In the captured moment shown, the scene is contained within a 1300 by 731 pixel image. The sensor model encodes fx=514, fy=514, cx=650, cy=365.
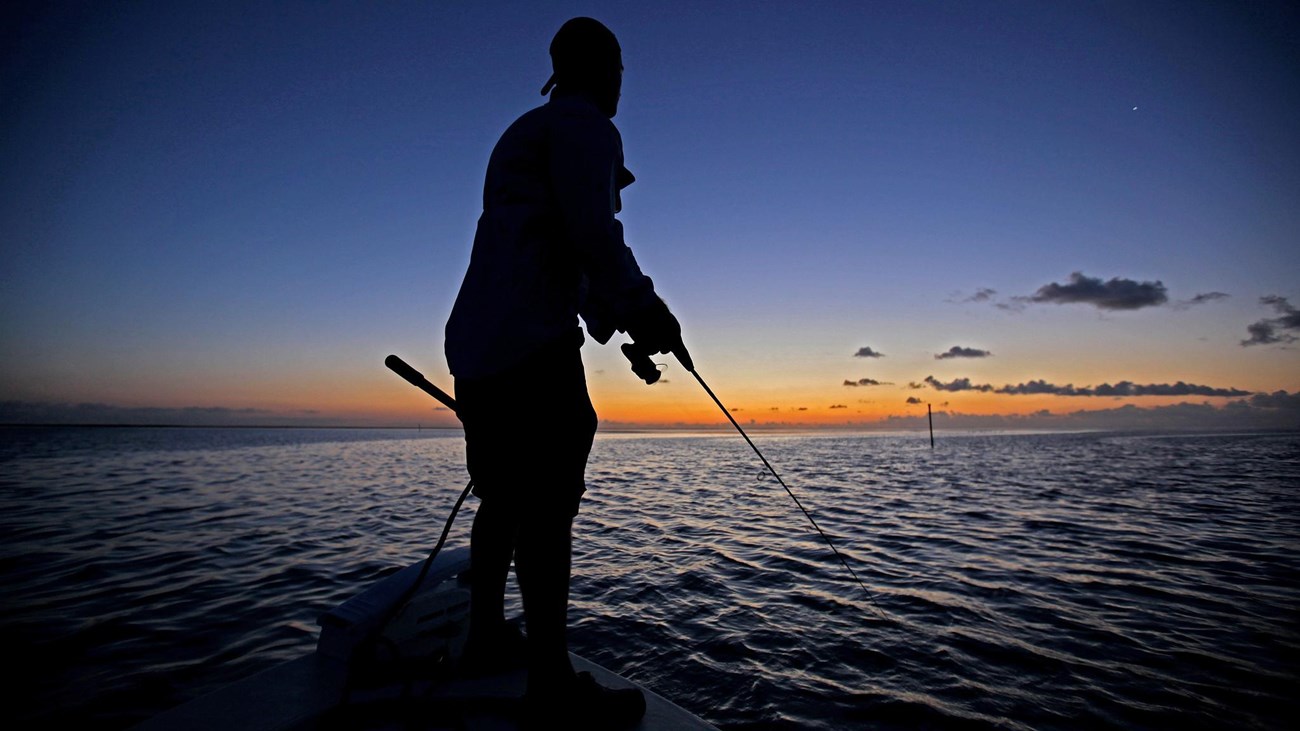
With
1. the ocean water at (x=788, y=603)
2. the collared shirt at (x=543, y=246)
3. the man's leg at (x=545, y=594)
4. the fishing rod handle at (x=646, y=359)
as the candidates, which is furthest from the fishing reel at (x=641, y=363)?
the ocean water at (x=788, y=603)

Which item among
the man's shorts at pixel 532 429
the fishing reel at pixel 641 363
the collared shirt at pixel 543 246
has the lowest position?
the man's shorts at pixel 532 429

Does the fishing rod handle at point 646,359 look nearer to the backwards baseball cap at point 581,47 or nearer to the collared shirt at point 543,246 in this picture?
the collared shirt at point 543,246

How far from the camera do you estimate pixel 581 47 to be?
2.22m

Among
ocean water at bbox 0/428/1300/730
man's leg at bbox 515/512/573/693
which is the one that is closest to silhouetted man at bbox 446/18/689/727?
man's leg at bbox 515/512/573/693

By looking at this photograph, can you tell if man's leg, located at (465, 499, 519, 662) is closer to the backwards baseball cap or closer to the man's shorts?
the man's shorts

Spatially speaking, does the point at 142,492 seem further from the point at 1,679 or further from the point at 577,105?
the point at 577,105

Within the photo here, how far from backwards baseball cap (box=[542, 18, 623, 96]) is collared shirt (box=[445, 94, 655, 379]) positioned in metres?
0.25

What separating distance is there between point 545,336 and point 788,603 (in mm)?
4265

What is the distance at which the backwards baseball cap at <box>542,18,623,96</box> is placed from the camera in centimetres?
222

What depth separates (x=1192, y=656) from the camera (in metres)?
3.84

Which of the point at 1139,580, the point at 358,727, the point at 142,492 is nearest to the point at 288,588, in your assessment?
the point at 358,727

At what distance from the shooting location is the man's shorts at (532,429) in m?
1.94

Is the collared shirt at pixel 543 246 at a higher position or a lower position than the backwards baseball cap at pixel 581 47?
lower

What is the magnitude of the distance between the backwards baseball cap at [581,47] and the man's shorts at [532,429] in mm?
1183
